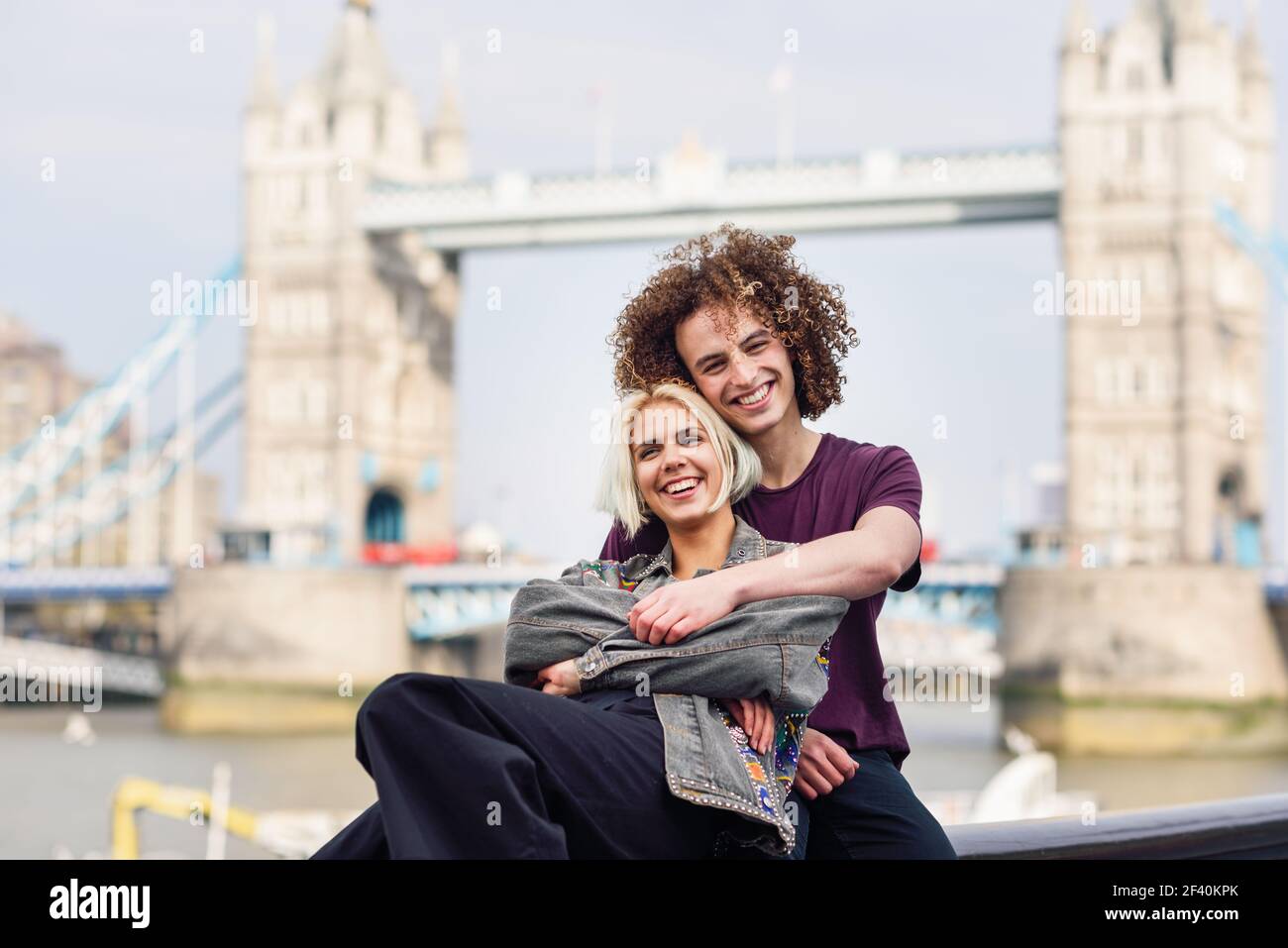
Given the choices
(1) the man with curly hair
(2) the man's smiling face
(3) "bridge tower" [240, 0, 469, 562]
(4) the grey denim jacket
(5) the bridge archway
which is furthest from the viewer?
(5) the bridge archway

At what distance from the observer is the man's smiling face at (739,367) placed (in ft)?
4.66

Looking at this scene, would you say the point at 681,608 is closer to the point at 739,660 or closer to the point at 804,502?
the point at 739,660

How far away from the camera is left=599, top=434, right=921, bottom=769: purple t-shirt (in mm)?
1368

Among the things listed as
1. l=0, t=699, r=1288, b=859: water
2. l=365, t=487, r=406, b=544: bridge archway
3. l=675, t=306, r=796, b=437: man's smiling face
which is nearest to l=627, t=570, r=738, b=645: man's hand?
l=675, t=306, r=796, b=437: man's smiling face

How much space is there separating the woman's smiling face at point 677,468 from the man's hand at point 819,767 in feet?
0.66

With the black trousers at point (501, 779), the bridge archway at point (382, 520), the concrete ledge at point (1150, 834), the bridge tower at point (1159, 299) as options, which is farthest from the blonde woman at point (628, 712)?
the bridge archway at point (382, 520)

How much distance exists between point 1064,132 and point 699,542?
20.4 m

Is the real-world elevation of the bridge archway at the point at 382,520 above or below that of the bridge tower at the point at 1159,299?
below

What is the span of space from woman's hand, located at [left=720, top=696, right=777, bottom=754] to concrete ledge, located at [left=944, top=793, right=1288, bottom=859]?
0.28m

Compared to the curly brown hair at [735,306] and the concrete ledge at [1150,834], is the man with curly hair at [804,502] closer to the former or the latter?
the curly brown hair at [735,306]

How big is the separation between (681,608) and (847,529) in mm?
234

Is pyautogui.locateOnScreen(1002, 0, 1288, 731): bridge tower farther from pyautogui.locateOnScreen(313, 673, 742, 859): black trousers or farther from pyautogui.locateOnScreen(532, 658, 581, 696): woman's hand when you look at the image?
pyautogui.locateOnScreen(313, 673, 742, 859): black trousers

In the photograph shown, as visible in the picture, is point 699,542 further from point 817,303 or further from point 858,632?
point 817,303
